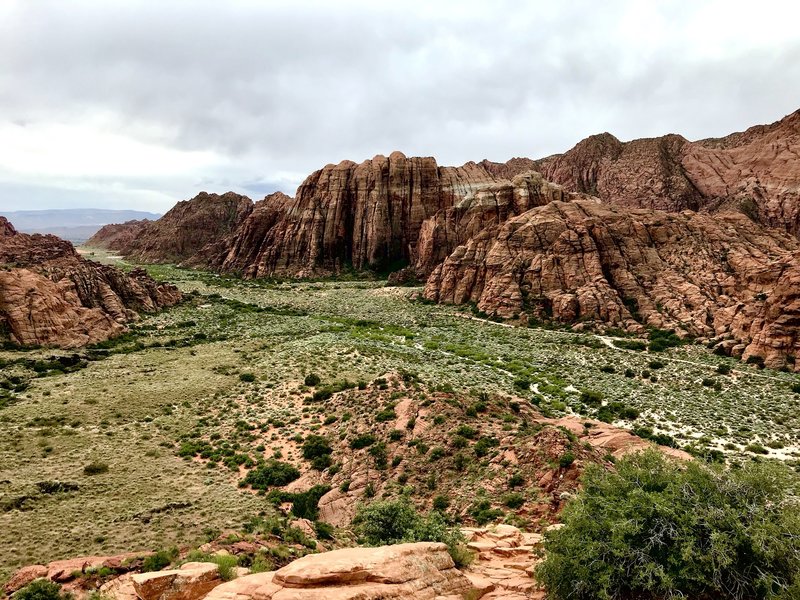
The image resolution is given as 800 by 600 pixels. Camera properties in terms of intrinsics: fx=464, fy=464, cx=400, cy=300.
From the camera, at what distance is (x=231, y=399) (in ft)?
114

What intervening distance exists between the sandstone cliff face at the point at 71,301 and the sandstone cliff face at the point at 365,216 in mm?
46066

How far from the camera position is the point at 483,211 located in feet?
310

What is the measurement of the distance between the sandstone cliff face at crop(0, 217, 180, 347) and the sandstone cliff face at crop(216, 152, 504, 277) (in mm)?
46066

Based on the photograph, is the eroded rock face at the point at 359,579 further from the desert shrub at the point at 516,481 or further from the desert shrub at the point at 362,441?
the desert shrub at the point at 362,441

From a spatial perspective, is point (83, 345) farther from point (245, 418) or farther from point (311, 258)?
point (311, 258)

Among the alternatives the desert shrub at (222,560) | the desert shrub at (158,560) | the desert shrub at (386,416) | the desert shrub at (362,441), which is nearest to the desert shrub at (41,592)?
the desert shrub at (158,560)

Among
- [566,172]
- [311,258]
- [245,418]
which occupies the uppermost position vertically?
[566,172]

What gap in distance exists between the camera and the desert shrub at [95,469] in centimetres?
2288

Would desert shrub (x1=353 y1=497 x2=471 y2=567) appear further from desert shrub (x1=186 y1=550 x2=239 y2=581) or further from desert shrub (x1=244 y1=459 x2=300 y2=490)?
desert shrub (x1=244 y1=459 x2=300 y2=490)

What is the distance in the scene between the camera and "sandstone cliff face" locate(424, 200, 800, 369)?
51.6 meters

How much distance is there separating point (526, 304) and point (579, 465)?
46375 mm

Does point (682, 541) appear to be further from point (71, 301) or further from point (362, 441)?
point (71, 301)

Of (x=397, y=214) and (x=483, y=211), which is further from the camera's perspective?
(x=397, y=214)

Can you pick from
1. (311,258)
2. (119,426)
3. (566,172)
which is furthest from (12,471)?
(566,172)
